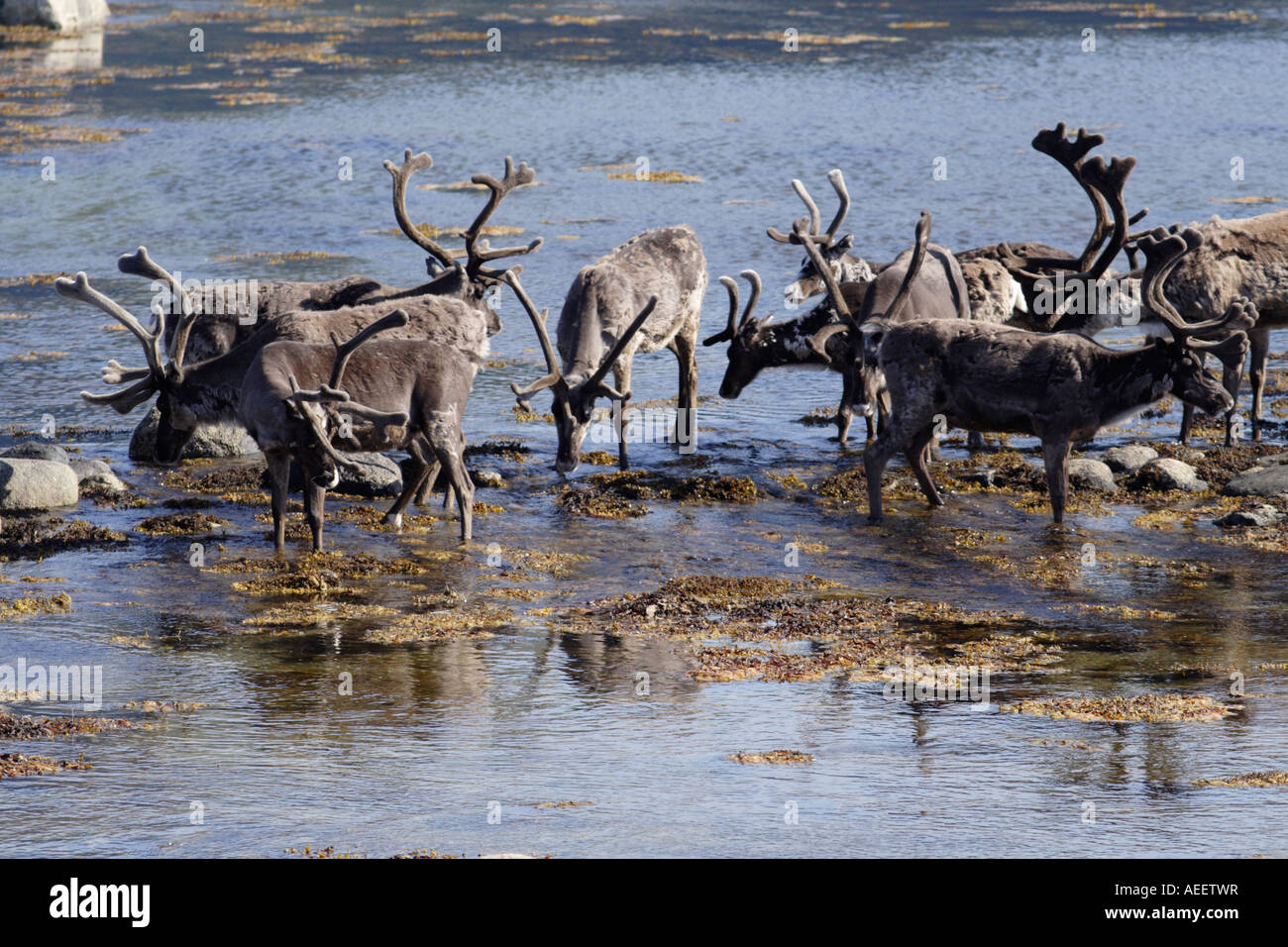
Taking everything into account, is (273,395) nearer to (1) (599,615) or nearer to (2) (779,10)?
(1) (599,615)

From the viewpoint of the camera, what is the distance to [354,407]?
10.8 m

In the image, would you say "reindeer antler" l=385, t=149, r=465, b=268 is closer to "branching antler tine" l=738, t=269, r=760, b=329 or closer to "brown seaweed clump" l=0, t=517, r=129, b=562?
"branching antler tine" l=738, t=269, r=760, b=329

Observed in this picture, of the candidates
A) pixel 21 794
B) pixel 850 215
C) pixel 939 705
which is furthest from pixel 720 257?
pixel 21 794

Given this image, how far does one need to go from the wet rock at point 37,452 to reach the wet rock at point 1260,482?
861 cm

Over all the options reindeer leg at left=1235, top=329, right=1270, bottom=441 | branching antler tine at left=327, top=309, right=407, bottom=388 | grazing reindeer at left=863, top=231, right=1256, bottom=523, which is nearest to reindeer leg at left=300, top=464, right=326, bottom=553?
branching antler tine at left=327, top=309, right=407, bottom=388

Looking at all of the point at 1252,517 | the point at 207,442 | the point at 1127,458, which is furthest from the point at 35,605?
the point at 1127,458

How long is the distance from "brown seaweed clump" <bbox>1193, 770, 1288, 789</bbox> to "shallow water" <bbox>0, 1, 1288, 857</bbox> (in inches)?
3.0

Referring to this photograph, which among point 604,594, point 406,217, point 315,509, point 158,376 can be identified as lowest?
point 604,594

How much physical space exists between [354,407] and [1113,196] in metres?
6.77

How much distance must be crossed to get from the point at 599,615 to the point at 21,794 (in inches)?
147

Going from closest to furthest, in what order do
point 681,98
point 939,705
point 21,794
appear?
point 21,794 → point 939,705 → point 681,98

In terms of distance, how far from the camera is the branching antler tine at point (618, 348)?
1260 cm

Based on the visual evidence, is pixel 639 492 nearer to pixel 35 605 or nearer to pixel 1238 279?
pixel 35 605
